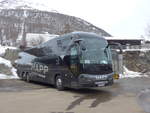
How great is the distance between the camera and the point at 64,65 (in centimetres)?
1238

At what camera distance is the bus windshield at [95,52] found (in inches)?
451

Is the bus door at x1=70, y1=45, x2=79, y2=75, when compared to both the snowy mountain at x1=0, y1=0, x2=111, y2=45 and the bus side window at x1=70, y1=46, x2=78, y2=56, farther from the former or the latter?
the snowy mountain at x1=0, y1=0, x2=111, y2=45

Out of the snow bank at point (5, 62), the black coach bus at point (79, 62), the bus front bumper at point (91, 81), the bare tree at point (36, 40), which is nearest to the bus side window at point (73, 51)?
the black coach bus at point (79, 62)

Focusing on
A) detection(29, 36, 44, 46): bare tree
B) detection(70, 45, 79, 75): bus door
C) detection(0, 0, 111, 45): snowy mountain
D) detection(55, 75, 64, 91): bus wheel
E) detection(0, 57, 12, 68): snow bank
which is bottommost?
detection(55, 75, 64, 91): bus wheel

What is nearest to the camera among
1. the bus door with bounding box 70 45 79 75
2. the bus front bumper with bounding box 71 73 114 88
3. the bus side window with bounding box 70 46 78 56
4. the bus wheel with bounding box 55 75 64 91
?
the bus front bumper with bounding box 71 73 114 88

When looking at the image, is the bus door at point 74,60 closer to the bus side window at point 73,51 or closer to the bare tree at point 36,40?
the bus side window at point 73,51

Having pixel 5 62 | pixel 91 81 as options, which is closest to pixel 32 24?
pixel 5 62

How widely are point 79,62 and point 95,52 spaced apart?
953mm

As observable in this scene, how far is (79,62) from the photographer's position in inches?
450

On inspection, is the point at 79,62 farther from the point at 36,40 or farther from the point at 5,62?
the point at 36,40

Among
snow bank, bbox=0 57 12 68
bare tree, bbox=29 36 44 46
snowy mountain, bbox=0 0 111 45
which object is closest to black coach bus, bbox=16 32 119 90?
snow bank, bbox=0 57 12 68

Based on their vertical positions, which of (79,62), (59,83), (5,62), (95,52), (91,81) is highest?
(95,52)

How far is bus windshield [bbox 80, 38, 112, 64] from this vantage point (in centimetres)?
1145

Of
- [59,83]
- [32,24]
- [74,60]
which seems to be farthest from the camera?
[32,24]
